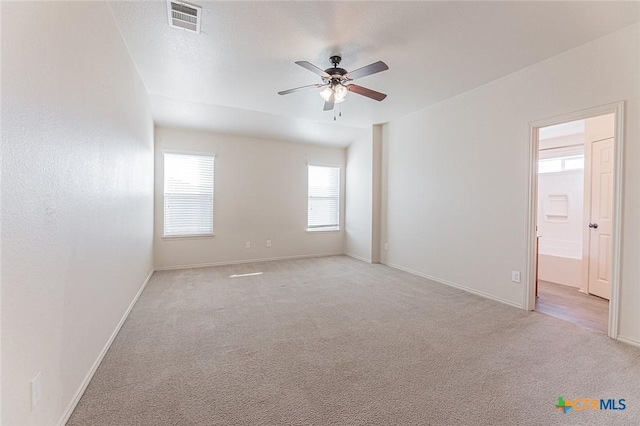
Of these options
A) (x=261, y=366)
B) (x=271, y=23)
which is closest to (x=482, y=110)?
(x=271, y=23)

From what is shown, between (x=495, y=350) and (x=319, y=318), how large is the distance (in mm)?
1577

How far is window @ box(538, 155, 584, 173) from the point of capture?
5.35m

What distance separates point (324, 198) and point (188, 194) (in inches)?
113

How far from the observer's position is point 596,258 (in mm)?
3574

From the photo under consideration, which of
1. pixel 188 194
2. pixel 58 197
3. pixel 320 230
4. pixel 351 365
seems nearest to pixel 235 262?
pixel 188 194

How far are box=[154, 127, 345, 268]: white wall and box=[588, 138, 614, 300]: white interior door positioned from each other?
431 centimetres

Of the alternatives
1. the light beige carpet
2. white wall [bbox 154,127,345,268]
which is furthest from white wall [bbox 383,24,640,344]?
white wall [bbox 154,127,345,268]

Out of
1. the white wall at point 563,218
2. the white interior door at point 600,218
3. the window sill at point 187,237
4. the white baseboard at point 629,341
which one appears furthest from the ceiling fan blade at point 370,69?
the white wall at point 563,218

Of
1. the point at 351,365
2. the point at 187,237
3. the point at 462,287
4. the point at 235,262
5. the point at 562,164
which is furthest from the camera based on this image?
the point at 562,164

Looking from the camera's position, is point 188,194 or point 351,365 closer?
point 351,365

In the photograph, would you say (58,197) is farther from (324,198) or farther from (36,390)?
(324,198)

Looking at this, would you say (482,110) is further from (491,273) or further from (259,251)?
(259,251)

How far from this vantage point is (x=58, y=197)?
1427 mm

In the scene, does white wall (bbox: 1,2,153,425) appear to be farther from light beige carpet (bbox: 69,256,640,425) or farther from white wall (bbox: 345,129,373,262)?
white wall (bbox: 345,129,373,262)
